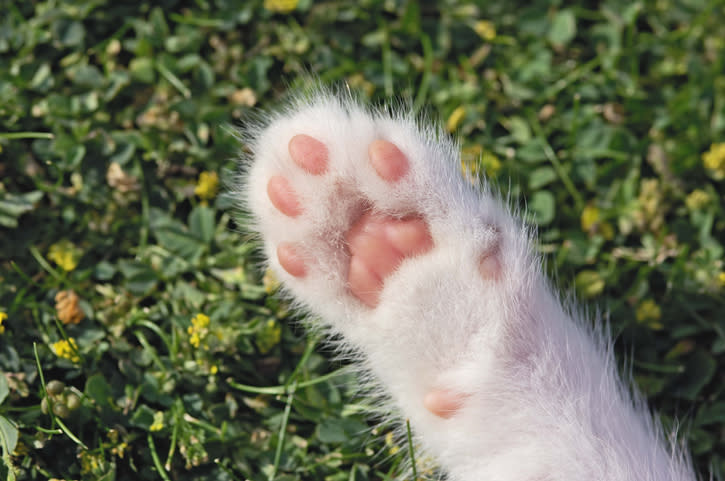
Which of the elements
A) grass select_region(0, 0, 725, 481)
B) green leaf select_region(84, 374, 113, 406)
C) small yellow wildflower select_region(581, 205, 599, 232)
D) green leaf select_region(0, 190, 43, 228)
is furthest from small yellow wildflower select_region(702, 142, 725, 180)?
green leaf select_region(0, 190, 43, 228)

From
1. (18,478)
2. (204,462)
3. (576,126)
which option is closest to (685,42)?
(576,126)

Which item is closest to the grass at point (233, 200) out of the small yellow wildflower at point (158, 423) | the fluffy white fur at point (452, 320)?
the small yellow wildflower at point (158, 423)

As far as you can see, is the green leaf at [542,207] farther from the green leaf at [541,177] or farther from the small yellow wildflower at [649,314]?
the small yellow wildflower at [649,314]

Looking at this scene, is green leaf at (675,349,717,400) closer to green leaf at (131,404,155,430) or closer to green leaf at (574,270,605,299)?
green leaf at (574,270,605,299)

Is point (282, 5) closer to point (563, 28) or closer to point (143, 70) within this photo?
point (143, 70)

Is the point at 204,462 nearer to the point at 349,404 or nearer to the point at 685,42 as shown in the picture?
the point at 349,404

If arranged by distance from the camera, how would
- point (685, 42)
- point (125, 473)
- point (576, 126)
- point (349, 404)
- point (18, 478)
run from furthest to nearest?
point (685, 42) < point (576, 126) < point (349, 404) < point (125, 473) < point (18, 478)

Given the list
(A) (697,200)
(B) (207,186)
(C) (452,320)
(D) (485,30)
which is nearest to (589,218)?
(A) (697,200)
